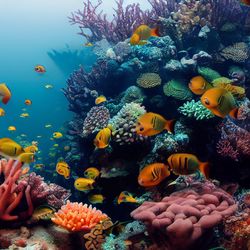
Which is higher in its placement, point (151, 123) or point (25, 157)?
point (151, 123)

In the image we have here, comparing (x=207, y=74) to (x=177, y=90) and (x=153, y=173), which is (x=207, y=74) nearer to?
(x=177, y=90)

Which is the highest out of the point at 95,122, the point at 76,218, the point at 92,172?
the point at 95,122

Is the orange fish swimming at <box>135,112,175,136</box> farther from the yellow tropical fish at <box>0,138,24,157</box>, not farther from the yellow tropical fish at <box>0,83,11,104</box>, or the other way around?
the yellow tropical fish at <box>0,83,11,104</box>

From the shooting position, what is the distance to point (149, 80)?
26.1 feet

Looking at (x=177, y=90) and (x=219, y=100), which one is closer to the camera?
(x=219, y=100)

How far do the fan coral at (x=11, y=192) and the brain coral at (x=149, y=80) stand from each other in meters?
4.36

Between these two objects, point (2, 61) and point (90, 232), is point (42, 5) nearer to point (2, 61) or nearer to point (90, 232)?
point (2, 61)

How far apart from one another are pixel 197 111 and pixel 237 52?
3448 mm

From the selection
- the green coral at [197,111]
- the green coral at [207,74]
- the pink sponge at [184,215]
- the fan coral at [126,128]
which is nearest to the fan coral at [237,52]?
the green coral at [207,74]

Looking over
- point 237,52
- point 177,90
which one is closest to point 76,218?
point 177,90

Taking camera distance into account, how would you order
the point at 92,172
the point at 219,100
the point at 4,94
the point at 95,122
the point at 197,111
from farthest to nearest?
1. the point at 95,122
2. the point at 4,94
3. the point at 197,111
4. the point at 92,172
5. the point at 219,100

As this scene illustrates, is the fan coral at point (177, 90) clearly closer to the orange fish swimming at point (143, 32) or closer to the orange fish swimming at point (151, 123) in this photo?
the orange fish swimming at point (143, 32)

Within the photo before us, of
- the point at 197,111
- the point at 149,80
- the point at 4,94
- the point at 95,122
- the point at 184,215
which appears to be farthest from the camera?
the point at 149,80

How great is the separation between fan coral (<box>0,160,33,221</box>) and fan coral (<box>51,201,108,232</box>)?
448mm
